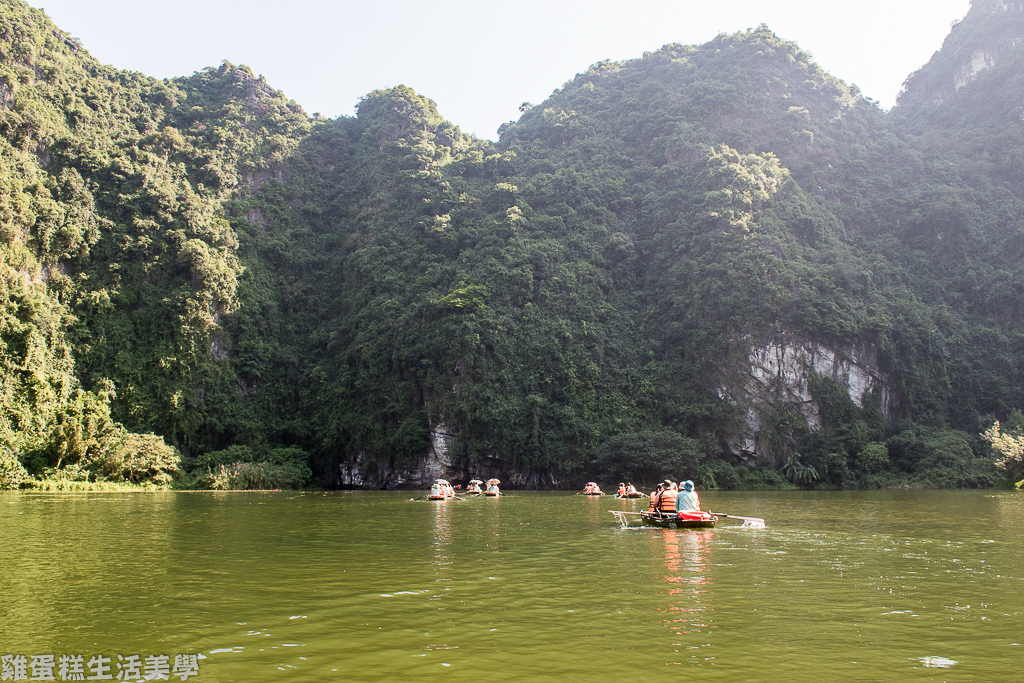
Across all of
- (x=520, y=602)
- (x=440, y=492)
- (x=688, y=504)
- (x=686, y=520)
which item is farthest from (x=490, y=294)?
(x=520, y=602)

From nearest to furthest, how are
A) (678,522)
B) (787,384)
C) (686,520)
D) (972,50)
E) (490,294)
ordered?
(686,520) < (678,522) < (787,384) < (490,294) < (972,50)

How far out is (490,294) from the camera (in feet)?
170

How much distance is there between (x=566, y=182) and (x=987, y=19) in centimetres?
5553

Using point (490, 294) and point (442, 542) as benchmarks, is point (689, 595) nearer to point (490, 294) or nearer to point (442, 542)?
point (442, 542)

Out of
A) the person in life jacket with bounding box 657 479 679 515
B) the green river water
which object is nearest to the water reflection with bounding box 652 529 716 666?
the green river water

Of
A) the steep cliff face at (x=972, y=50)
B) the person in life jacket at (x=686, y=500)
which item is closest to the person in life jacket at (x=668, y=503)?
the person in life jacket at (x=686, y=500)

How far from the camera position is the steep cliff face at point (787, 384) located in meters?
46.9

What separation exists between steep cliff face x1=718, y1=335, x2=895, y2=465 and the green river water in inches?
1243

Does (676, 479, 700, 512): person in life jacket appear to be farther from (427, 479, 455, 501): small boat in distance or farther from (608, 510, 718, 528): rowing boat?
(427, 479, 455, 501): small boat in distance

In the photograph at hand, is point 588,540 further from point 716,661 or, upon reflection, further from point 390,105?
point 390,105

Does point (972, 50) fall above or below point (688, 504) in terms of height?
above

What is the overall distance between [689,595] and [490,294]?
43.9 metres

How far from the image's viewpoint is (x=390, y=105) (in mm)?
75438

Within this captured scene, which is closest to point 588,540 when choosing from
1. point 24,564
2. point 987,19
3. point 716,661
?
point 716,661
